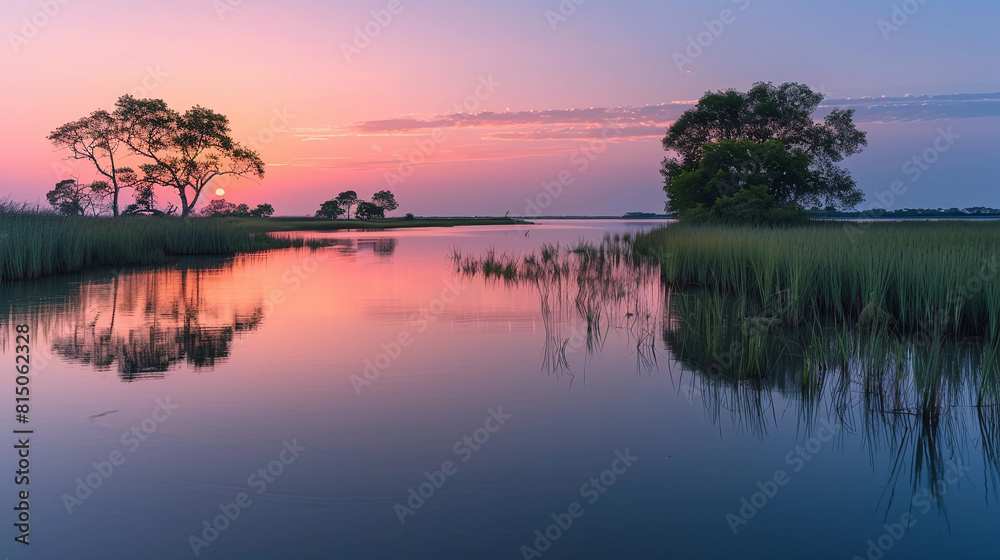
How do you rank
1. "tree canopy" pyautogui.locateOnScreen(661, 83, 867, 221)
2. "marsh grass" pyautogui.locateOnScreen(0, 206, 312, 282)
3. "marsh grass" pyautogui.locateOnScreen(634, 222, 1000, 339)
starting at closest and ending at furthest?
"marsh grass" pyautogui.locateOnScreen(634, 222, 1000, 339) < "marsh grass" pyautogui.locateOnScreen(0, 206, 312, 282) < "tree canopy" pyautogui.locateOnScreen(661, 83, 867, 221)

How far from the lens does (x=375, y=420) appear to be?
6.39 m

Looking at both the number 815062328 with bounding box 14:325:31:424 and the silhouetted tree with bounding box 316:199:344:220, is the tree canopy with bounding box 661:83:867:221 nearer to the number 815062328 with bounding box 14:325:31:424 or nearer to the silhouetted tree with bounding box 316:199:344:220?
the number 815062328 with bounding box 14:325:31:424

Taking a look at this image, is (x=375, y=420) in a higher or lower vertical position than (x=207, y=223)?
lower

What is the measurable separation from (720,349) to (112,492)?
7708 millimetres

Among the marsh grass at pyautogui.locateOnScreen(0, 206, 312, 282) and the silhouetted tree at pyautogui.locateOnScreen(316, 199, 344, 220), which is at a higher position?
the silhouetted tree at pyautogui.locateOnScreen(316, 199, 344, 220)

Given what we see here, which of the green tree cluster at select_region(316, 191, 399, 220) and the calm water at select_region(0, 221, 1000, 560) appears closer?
the calm water at select_region(0, 221, 1000, 560)

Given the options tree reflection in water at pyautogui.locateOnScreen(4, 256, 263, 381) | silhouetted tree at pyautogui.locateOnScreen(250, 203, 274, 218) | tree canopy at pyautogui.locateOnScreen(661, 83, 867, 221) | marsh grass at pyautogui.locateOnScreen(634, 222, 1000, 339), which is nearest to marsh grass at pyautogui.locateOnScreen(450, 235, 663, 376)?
marsh grass at pyautogui.locateOnScreen(634, 222, 1000, 339)

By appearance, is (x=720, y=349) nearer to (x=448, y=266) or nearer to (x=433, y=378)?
(x=433, y=378)

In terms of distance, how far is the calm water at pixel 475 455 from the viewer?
4.15 m

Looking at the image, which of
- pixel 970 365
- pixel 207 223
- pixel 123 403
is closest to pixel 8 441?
pixel 123 403

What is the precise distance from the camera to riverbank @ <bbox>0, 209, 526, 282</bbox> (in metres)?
17.7

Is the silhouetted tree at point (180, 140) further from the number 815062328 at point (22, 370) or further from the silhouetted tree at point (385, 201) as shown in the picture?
the silhouetted tree at point (385, 201)

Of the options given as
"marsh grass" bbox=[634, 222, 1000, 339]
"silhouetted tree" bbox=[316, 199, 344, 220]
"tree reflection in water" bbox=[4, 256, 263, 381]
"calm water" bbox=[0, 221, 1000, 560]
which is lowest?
"calm water" bbox=[0, 221, 1000, 560]

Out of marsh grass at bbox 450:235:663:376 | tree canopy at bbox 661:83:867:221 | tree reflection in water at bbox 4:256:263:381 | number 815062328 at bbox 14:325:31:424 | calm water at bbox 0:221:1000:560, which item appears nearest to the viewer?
calm water at bbox 0:221:1000:560
